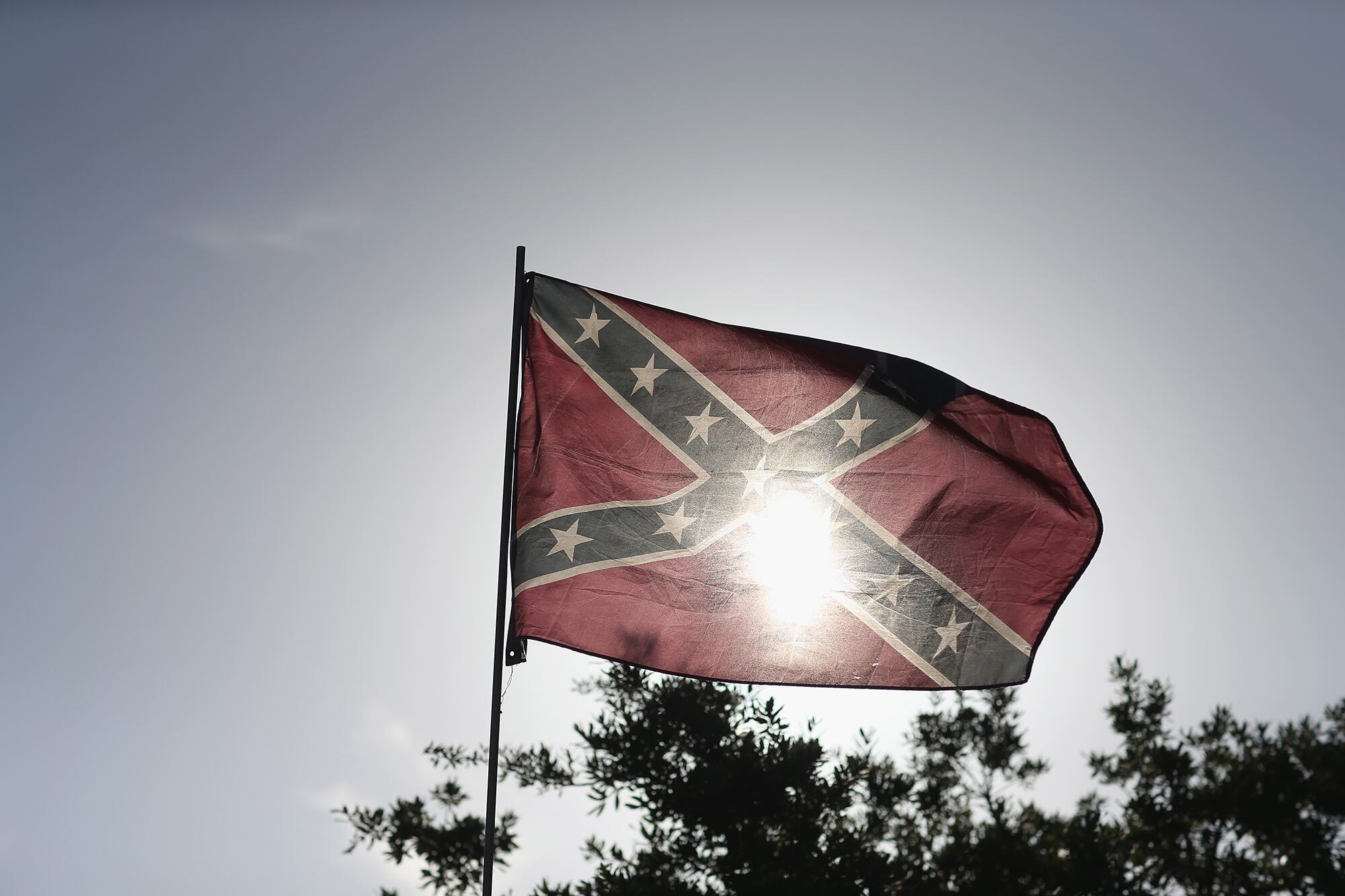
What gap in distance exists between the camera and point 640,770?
65.5ft

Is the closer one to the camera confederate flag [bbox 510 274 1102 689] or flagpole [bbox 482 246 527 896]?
flagpole [bbox 482 246 527 896]

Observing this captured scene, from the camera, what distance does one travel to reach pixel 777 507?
6379 millimetres

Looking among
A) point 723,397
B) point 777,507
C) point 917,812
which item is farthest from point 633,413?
point 917,812

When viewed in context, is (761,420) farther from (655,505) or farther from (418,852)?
(418,852)

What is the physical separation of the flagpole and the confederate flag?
30 cm

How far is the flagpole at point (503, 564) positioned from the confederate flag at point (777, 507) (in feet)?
0.98

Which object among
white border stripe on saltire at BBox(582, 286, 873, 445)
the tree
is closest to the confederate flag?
white border stripe on saltire at BBox(582, 286, 873, 445)

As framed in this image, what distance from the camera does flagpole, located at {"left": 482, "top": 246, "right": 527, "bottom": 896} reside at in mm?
4723

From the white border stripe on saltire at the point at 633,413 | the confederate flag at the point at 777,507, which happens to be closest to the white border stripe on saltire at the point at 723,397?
the confederate flag at the point at 777,507

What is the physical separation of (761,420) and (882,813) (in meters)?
19.2

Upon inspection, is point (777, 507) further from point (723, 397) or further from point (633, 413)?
point (633, 413)

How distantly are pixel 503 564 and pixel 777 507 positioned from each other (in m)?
1.93

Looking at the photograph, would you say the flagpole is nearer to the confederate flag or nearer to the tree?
Result: the confederate flag

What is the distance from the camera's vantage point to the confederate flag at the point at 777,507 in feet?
19.7
